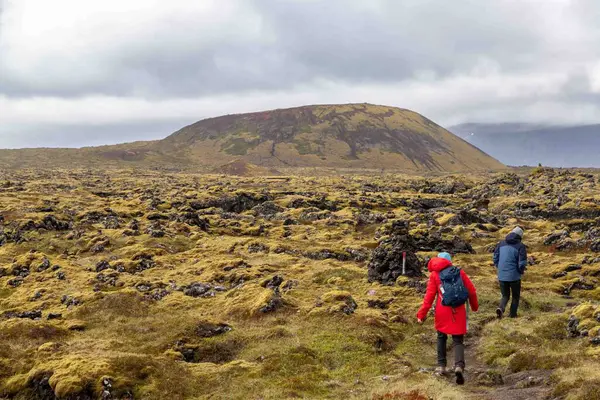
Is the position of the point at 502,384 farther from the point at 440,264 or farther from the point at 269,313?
the point at 269,313

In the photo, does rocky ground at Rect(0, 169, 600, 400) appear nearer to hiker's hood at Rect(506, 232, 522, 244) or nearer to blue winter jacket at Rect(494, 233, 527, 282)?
blue winter jacket at Rect(494, 233, 527, 282)

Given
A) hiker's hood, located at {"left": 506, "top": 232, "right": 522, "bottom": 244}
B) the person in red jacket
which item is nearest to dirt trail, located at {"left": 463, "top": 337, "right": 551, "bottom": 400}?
the person in red jacket

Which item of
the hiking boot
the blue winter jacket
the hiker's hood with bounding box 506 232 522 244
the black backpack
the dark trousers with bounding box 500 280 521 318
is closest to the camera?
the black backpack

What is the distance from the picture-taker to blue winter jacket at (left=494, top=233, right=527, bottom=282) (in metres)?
20.2

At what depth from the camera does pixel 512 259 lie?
796 inches

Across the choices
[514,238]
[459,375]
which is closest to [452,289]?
[459,375]

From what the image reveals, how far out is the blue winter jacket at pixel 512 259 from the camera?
2017cm

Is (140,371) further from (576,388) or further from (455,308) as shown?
(576,388)

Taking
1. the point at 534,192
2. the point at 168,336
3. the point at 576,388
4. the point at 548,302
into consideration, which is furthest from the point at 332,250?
the point at 534,192

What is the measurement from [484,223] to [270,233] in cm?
2955

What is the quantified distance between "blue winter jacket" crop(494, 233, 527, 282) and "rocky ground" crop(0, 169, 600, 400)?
2.23 metres

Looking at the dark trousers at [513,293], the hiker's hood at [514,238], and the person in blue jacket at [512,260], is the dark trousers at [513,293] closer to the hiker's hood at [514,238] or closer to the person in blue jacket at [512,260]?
the person in blue jacket at [512,260]

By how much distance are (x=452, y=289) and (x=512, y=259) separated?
777 cm

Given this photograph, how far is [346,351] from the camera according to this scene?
19.0 m
